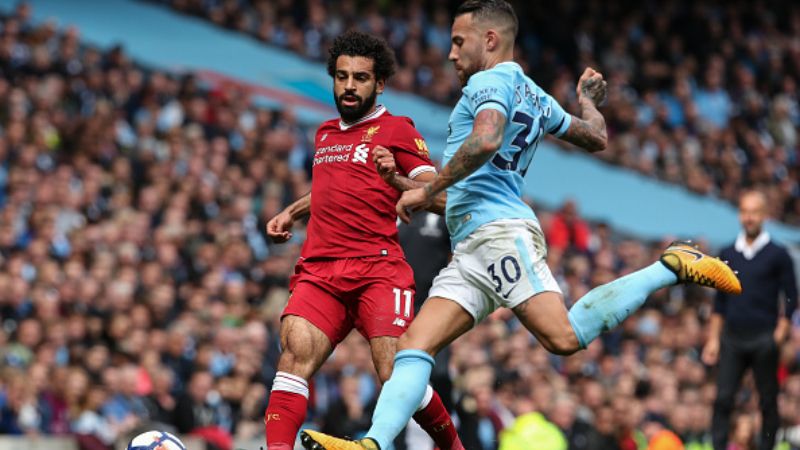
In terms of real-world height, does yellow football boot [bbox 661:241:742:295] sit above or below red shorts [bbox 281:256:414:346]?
above

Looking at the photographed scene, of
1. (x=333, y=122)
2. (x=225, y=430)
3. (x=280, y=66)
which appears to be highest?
(x=333, y=122)

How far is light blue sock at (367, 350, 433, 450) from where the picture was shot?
7934mm

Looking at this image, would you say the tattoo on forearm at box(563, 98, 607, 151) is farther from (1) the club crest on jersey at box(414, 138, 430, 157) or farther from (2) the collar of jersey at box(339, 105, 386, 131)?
(2) the collar of jersey at box(339, 105, 386, 131)

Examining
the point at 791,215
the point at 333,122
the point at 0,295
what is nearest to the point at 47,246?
the point at 0,295

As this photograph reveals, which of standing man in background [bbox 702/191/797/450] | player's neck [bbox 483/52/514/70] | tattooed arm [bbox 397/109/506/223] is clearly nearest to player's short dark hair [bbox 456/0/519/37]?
player's neck [bbox 483/52/514/70]

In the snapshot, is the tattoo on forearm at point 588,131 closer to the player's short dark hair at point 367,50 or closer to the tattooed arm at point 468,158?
the tattooed arm at point 468,158

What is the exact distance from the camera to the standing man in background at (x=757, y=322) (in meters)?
12.4

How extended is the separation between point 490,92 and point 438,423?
2.12 meters

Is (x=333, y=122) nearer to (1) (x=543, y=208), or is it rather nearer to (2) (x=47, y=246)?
(2) (x=47, y=246)

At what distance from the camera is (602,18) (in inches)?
1193

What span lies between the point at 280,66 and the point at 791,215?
1014 centimetres

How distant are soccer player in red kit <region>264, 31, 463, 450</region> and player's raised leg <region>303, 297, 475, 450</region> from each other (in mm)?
488

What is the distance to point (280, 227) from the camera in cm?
916

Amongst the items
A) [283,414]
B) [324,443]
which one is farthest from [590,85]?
[324,443]
